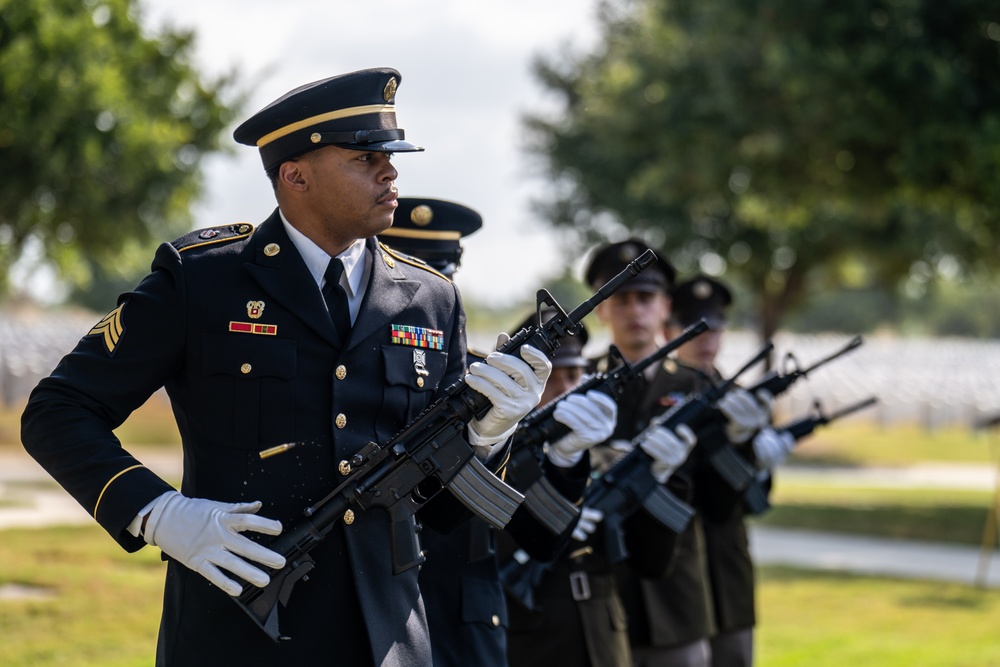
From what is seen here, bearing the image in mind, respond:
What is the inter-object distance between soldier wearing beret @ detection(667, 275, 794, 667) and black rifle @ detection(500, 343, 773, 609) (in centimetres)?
68

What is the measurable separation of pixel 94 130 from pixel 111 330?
8266 millimetres

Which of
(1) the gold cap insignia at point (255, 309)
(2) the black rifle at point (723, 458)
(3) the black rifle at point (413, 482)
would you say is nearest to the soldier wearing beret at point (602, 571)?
(2) the black rifle at point (723, 458)

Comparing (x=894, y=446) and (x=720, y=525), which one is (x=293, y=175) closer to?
(x=720, y=525)

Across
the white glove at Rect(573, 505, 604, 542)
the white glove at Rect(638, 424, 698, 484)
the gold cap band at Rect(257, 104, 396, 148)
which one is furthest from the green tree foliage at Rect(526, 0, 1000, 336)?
the gold cap band at Rect(257, 104, 396, 148)

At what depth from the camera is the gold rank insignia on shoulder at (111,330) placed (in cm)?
288

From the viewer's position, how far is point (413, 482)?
3.05 metres

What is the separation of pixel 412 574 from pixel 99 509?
0.73 m

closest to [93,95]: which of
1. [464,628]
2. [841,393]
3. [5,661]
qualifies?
[5,661]

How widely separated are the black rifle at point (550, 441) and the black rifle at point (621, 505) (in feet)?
1.53

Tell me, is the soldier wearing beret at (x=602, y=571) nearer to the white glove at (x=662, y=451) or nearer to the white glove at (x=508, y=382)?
the white glove at (x=662, y=451)

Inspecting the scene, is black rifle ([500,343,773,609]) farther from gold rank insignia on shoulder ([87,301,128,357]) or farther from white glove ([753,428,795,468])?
gold rank insignia on shoulder ([87,301,128,357])

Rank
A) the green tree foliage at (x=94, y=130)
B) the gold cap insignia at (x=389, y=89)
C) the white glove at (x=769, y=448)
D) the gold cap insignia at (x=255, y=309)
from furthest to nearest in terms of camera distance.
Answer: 1. the green tree foliage at (x=94, y=130)
2. the white glove at (x=769, y=448)
3. the gold cap insignia at (x=389, y=89)
4. the gold cap insignia at (x=255, y=309)

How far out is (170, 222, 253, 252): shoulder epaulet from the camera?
3.05 m

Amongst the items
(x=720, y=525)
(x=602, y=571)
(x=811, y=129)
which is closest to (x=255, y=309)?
(x=602, y=571)
